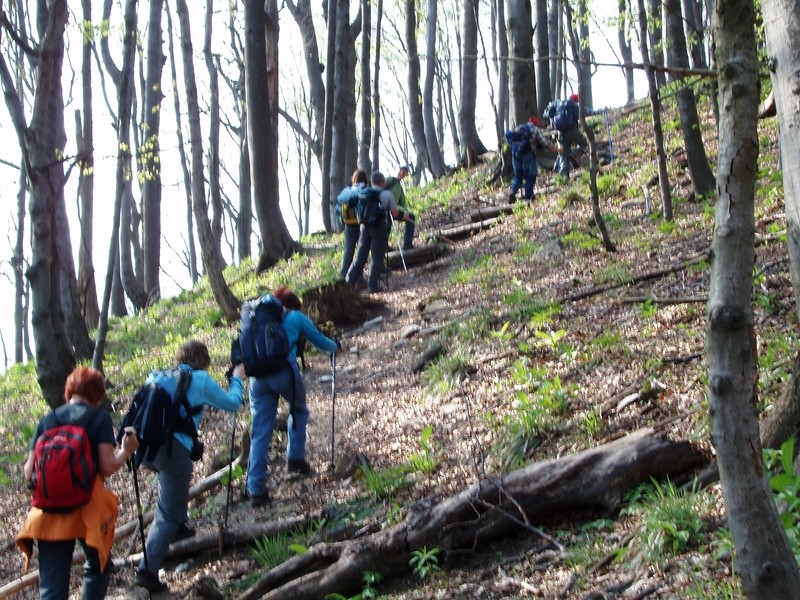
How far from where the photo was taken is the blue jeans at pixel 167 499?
5711 mm

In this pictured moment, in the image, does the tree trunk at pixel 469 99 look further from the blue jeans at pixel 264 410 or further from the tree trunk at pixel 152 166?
the blue jeans at pixel 264 410

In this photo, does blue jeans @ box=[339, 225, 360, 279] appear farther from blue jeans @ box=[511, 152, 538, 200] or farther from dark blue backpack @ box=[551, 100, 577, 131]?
dark blue backpack @ box=[551, 100, 577, 131]

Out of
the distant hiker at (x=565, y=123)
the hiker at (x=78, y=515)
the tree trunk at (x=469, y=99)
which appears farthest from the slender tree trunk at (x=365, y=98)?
the hiker at (x=78, y=515)

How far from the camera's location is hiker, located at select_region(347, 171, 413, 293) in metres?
12.2

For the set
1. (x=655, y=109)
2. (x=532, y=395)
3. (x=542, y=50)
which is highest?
(x=542, y=50)

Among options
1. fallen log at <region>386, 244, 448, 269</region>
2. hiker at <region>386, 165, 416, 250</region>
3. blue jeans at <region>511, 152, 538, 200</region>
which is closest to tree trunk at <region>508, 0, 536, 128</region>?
blue jeans at <region>511, 152, 538, 200</region>

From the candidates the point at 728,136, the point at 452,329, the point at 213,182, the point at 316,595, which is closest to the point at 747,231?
the point at 728,136

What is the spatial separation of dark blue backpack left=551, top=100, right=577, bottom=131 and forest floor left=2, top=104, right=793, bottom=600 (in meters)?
3.51

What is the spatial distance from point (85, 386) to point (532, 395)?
11.8 ft

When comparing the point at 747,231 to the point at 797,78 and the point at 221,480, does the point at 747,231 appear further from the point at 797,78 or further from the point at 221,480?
the point at 221,480

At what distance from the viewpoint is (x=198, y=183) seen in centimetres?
1302

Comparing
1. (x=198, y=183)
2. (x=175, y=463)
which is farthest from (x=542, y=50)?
(x=175, y=463)

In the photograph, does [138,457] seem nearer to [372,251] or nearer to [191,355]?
[191,355]

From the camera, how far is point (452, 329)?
9.48 meters
